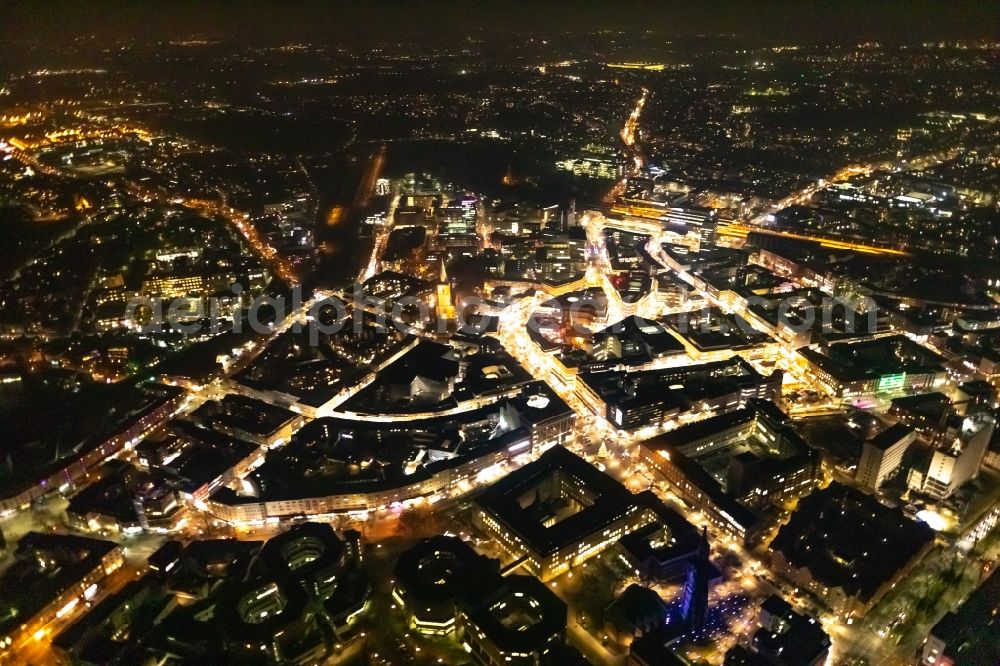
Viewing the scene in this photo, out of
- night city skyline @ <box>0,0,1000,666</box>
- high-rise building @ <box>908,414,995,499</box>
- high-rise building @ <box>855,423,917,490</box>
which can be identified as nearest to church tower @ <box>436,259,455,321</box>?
night city skyline @ <box>0,0,1000,666</box>

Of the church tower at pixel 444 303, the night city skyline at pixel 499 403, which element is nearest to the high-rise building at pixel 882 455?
the night city skyline at pixel 499 403

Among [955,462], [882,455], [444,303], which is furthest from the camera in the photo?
[444,303]

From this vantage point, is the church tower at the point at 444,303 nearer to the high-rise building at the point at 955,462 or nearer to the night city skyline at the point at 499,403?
the night city skyline at the point at 499,403

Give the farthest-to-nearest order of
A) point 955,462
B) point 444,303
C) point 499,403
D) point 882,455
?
point 444,303 → point 499,403 → point 882,455 → point 955,462

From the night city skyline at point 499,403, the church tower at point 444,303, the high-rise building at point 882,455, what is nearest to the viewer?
the night city skyline at point 499,403

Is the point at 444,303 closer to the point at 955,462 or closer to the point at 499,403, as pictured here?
the point at 499,403

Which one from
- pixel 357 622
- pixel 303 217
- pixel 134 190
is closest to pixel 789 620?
pixel 357 622

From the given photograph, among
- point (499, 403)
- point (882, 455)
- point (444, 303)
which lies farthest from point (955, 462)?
point (444, 303)

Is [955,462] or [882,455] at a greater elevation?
[955,462]

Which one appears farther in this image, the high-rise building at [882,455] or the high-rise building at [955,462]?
the high-rise building at [882,455]

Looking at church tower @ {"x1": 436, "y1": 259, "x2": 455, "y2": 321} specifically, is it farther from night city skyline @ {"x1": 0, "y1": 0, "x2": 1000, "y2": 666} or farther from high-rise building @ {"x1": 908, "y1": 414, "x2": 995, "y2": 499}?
high-rise building @ {"x1": 908, "y1": 414, "x2": 995, "y2": 499}
